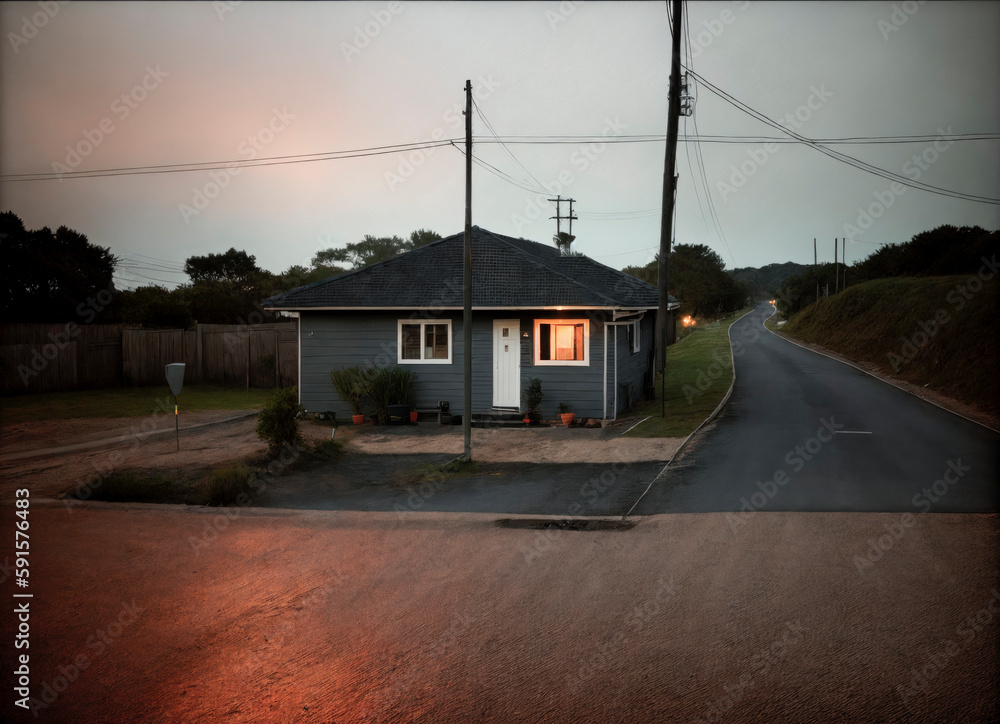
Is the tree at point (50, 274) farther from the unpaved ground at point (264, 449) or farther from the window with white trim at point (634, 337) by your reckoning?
the window with white trim at point (634, 337)

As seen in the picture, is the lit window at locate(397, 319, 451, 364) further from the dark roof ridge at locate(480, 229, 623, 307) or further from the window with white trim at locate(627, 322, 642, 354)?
the window with white trim at locate(627, 322, 642, 354)

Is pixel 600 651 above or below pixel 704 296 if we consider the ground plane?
below

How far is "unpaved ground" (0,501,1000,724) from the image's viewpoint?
4.23m

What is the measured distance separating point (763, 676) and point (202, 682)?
154 inches

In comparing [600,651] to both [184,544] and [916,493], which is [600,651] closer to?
[184,544]

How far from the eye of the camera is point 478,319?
18031 mm

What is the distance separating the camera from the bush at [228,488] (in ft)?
32.7

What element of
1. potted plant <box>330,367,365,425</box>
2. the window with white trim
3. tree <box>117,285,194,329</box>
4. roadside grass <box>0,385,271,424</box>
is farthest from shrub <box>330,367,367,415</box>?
tree <box>117,285,194,329</box>

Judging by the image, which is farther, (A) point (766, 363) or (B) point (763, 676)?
(A) point (766, 363)

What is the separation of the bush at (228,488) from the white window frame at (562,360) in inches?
359

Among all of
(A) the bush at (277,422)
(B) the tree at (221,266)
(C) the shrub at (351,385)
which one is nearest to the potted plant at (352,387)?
(C) the shrub at (351,385)

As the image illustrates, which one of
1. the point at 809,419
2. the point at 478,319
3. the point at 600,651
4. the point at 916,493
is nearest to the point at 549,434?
the point at 478,319

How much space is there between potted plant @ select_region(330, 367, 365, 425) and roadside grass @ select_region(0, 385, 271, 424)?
13.1 ft

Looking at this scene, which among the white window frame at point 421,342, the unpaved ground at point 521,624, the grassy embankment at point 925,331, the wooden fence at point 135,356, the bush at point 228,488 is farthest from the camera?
the wooden fence at point 135,356
